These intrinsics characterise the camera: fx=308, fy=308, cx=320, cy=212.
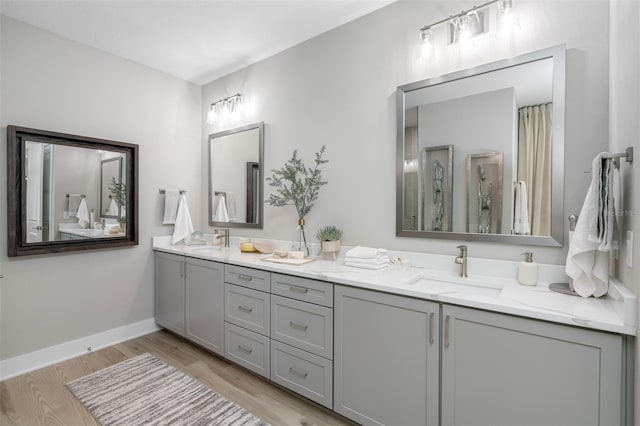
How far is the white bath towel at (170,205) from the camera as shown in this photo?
321cm

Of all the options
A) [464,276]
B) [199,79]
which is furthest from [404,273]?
[199,79]

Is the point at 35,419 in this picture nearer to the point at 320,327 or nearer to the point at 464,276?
the point at 320,327

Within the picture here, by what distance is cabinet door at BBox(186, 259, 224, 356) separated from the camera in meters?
2.45

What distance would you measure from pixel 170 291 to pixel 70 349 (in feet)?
2.80

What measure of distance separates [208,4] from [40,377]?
299 cm

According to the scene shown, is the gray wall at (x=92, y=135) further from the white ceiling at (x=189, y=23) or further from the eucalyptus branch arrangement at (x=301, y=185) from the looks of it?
the eucalyptus branch arrangement at (x=301, y=185)

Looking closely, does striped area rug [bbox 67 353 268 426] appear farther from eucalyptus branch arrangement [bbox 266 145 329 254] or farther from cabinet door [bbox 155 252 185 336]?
eucalyptus branch arrangement [bbox 266 145 329 254]

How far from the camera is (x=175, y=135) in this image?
3.35m

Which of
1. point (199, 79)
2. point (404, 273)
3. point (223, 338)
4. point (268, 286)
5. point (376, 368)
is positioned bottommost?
point (223, 338)

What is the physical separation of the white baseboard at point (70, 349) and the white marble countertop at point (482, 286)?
4.40ft

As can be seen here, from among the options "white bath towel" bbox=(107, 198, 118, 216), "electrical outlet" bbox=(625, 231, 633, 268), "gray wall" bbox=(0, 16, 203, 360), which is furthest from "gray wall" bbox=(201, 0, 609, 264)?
"white bath towel" bbox=(107, 198, 118, 216)

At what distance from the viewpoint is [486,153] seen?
5.85ft

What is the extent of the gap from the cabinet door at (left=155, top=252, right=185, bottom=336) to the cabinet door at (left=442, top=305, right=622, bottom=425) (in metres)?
2.33

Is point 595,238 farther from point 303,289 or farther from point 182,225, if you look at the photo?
point 182,225
